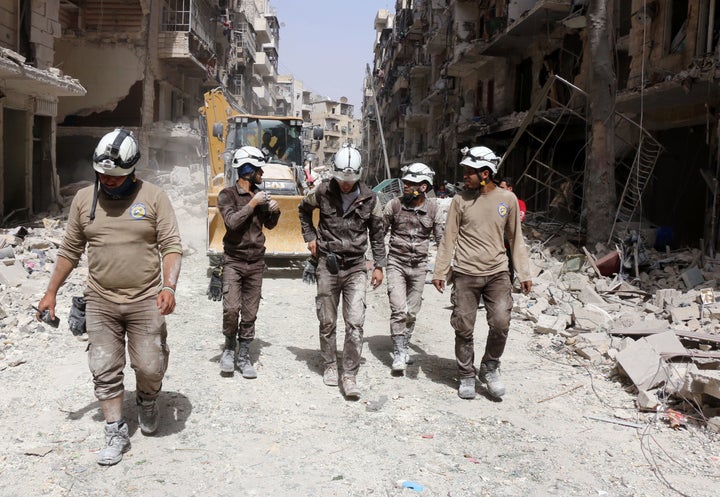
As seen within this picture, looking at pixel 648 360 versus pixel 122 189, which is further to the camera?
pixel 648 360

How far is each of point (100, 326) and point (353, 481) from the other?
5.97 ft

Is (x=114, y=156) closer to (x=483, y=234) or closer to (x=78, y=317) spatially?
(x=78, y=317)

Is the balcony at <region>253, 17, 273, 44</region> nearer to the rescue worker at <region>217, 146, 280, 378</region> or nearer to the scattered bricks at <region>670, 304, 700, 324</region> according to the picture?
the scattered bricks at <region>670, 304, 700, 324</region>

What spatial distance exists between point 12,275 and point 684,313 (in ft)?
29.9

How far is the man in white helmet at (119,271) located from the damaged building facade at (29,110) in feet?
37.2

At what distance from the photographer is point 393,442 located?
4.29 meters

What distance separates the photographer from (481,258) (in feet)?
16.8

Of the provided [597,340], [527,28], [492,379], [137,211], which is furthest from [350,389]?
[527,28]

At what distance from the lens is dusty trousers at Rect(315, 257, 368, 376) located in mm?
5281

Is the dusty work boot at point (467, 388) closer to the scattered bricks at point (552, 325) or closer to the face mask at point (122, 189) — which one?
the scattered bricks at point (552, 325)

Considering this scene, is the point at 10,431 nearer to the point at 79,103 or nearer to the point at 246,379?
the point at 246,379

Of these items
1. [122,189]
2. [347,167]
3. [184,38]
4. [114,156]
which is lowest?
[122,189]

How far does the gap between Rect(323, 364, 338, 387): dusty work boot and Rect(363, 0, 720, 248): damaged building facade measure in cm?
753

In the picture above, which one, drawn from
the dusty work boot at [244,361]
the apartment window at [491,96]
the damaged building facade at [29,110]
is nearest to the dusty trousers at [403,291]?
the dusty work boot at [244,361]
